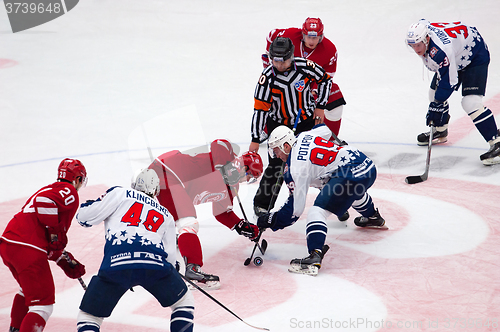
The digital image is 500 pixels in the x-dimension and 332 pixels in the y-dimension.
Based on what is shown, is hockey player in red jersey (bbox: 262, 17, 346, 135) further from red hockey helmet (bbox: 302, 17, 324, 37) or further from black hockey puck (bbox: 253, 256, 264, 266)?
black hockey puck (bbox: 253, 256, 264, 266)

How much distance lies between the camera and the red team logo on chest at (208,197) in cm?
380

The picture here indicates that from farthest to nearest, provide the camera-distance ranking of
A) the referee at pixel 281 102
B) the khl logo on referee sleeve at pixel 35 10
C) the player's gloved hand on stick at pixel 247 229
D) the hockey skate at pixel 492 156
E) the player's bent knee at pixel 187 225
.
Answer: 1. the khl logo on referee sleeve at pixel 35 10
2. the hockey skate at pixel 492 156
3. the referee at pixel 281 102
4. the player's gloved hand on stick at pixel 247 229
5. the player's bent knee at pixel 187 225

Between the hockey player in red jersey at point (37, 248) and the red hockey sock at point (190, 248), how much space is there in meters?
0.81

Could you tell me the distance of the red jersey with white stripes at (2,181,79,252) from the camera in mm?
2822

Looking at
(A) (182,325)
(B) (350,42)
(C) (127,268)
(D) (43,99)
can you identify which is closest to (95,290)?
(C) (127,268)

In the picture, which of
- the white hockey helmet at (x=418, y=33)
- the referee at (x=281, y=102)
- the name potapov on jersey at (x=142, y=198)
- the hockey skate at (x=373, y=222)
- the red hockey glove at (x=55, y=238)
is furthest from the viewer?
the white hockey helmet at (x=418, y=33)

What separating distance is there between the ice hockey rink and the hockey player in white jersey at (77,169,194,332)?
53cm

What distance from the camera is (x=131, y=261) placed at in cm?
260

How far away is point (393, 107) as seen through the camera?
7.29 m

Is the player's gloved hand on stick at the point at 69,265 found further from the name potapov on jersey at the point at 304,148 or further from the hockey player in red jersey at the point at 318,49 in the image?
the hockey player in red jersey at the point at 318,49

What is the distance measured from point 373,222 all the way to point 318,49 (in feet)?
6.52

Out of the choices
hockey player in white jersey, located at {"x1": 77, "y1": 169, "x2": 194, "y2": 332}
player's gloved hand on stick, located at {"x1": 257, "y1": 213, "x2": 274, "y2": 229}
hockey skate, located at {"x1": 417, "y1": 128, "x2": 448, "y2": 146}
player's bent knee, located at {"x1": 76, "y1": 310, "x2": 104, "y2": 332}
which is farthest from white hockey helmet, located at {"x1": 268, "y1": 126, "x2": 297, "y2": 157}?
hockey skate, located at {"x1": 417, "y1": 128, "x2": 448, "y2": 146}

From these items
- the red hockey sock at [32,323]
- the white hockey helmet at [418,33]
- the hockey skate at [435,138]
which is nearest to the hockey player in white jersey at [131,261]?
the red hockey sock at [32,323]

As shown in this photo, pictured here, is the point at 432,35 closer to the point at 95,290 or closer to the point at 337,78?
the point at 337,78
